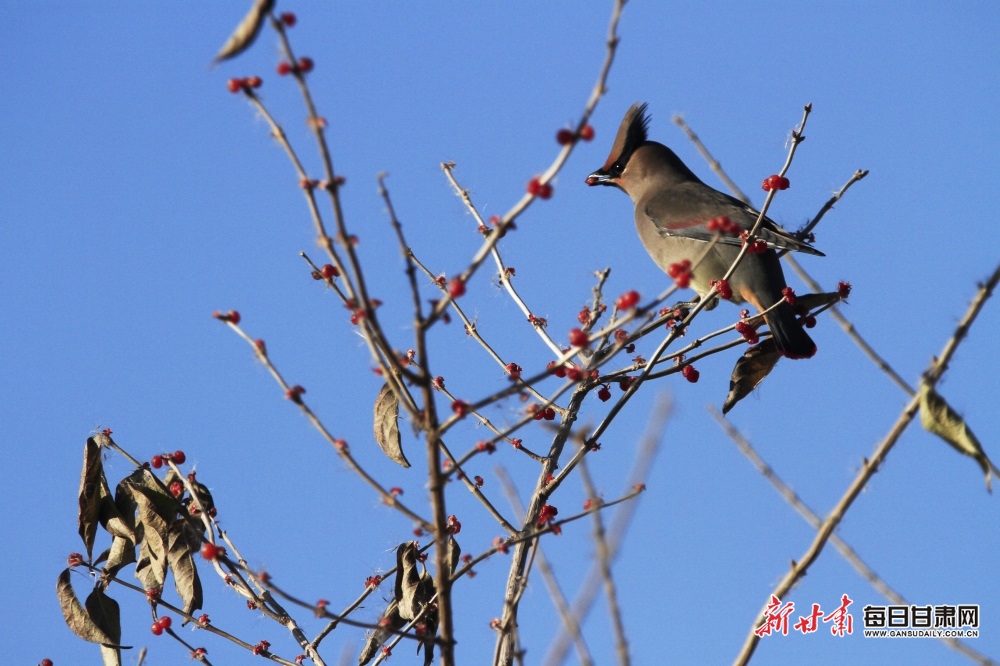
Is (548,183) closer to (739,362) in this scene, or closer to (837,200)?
(739,362)

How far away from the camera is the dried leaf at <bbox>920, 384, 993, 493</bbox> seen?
1958mm

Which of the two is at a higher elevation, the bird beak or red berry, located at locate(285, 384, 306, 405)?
the bird beak

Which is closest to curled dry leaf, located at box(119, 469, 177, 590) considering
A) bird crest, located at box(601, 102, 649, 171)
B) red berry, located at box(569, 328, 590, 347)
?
red berry, located at box(569, 328, 590, 347)

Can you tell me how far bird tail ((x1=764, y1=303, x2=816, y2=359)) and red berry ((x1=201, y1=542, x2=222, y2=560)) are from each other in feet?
7.46

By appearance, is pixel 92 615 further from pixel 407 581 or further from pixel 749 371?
pixel 749 371

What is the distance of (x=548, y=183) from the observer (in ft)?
6.31

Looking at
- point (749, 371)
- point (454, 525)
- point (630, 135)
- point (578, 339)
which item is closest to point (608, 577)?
point (578, 339)

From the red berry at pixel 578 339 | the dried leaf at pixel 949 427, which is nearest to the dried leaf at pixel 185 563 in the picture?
the red berry at pixel 578 339

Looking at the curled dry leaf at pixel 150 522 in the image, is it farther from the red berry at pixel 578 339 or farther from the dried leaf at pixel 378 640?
the red berry at pixel 578 339

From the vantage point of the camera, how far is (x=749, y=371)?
157 inches

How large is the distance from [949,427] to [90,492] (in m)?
2.35

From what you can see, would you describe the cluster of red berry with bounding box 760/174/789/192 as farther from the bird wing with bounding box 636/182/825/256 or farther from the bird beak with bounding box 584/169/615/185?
the bird beak with bounding box 584/169/615/185

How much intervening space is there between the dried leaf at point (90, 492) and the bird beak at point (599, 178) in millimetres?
4474

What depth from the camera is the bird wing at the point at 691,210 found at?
18.8ft
